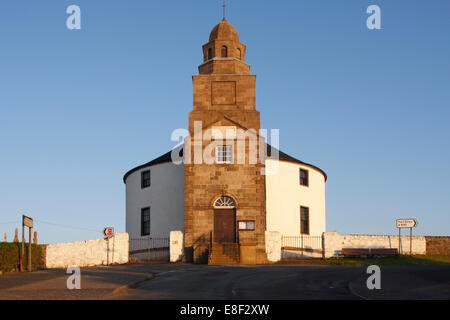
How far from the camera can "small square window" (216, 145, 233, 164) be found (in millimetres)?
38094

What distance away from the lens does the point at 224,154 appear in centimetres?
3822

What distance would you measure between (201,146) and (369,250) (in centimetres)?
1514

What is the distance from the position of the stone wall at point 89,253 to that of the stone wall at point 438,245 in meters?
26.9

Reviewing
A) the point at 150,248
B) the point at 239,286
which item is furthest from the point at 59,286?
the point at 150,248

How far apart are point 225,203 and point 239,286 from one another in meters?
17.0

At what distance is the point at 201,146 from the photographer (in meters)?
38.3

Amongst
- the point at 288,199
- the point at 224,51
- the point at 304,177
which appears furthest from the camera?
the point at 304,177

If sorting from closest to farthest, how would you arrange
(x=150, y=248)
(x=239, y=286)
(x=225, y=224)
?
(x=239, y=286)
(x=225, y=224)
(x=150, y=248)

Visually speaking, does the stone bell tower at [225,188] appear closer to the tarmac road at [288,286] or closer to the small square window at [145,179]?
the small square window at [145,179]

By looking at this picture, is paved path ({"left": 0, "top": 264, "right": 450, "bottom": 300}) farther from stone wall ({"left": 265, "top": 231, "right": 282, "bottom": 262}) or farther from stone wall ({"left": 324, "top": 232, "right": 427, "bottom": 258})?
stone wall ({"left": 324, "top": 232, "right": 427, "bottom": 258})

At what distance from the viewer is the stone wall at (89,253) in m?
35.8

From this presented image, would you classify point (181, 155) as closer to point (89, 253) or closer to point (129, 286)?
point (89, 253)

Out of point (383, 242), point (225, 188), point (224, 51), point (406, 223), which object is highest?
point (224, 51)

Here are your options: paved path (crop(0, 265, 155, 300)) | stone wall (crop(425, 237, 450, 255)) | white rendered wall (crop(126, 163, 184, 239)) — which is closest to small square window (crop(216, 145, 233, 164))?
white rendered wall (crop(126, 163, 184, 239))
